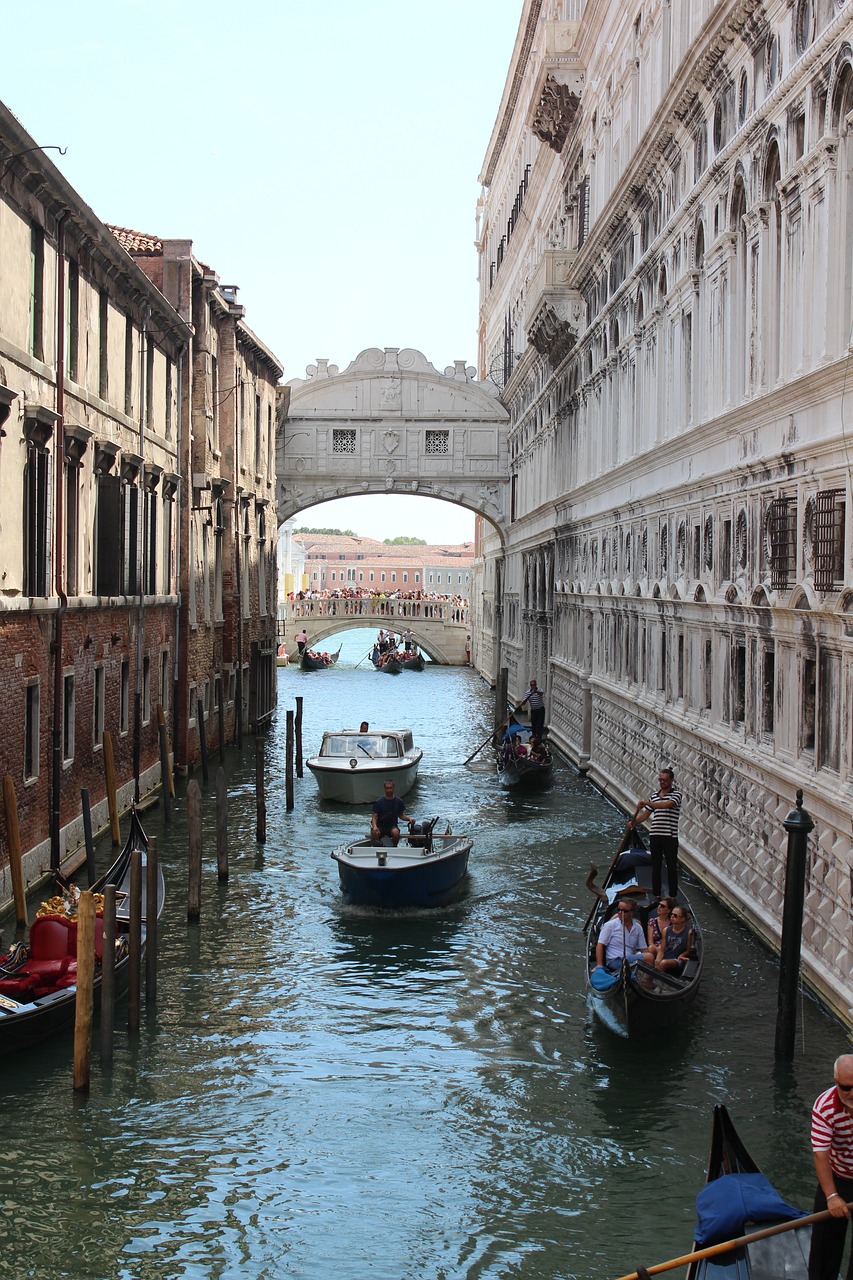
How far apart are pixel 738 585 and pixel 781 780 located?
205 cm

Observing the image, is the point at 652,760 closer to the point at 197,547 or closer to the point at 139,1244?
the point at 197,547

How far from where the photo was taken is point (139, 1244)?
682 centimetres

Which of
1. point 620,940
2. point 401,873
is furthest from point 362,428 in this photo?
point 620,940

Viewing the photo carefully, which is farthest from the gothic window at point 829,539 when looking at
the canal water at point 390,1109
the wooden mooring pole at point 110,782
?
the wooden mooring pole at point 110,782

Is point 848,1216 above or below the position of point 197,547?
below

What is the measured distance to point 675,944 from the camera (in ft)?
33.3

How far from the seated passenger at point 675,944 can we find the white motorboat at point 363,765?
10335 mm

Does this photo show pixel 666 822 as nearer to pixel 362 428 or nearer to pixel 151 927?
pixel 151 927

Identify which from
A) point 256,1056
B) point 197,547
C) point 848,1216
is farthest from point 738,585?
point 197,547

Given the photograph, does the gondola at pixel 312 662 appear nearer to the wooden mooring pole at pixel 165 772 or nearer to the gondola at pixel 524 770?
the gondola at pixel 524 770

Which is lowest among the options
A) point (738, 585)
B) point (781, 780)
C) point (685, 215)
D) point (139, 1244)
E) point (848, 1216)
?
point (139, 1244)

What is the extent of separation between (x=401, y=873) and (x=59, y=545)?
4.49 metres

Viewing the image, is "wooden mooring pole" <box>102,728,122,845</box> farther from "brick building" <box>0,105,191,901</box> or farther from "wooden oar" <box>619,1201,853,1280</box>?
"wooden oar" <box>619,1201,853,1280</box>

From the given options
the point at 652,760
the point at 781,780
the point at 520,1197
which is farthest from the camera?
the point at 652,760
